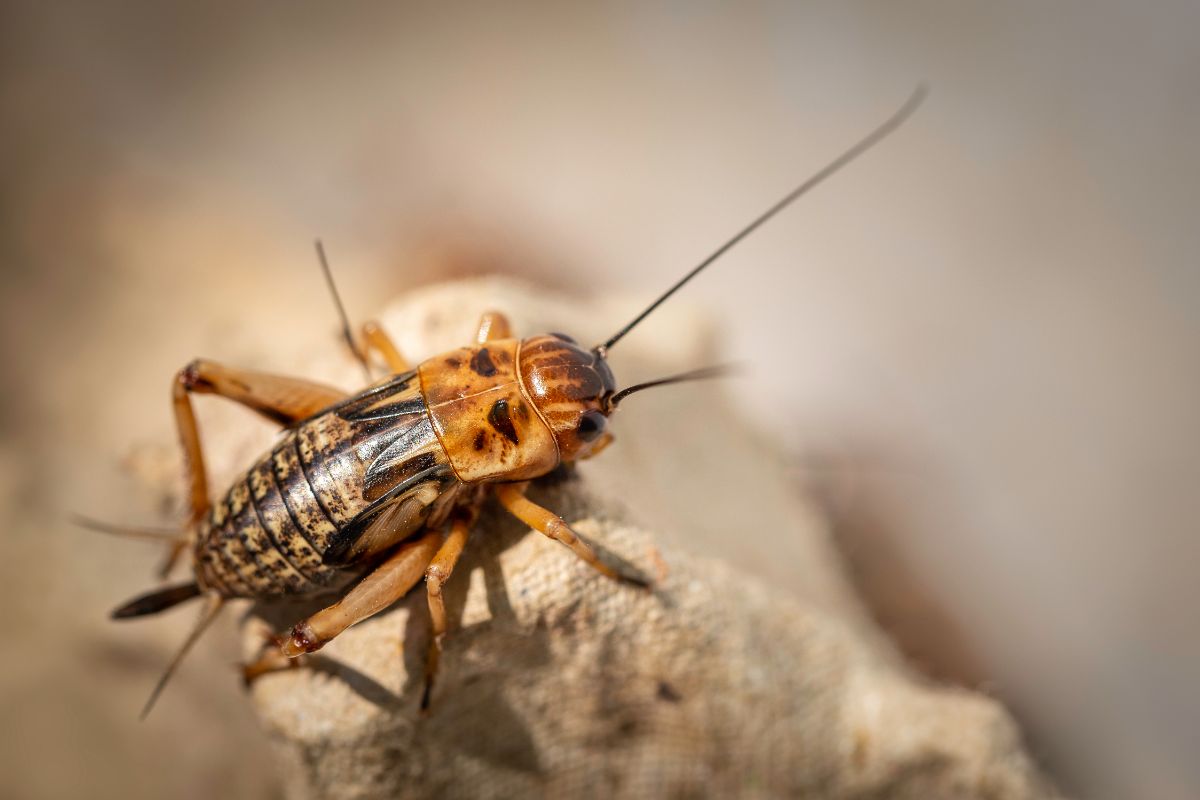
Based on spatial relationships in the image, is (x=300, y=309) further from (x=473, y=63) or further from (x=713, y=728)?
(x=713, y=728)

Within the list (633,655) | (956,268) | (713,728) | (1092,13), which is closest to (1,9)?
(633,655)

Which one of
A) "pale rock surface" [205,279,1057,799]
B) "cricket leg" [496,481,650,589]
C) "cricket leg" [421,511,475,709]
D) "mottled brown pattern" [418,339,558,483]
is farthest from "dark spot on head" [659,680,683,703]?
"mottled brown pattern" [418,339,558,483]

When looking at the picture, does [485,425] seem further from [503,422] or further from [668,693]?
[668,693]

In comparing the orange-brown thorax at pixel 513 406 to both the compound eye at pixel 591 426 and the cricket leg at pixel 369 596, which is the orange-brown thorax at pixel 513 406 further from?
the cricket leg at pixel 369 596

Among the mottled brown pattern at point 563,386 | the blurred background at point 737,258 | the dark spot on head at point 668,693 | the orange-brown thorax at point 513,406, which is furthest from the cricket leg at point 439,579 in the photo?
the blurred background at point 737,258

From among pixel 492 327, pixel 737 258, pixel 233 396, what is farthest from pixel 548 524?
pixel 737 258

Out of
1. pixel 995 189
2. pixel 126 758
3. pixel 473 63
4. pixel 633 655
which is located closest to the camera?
pixel 633 655

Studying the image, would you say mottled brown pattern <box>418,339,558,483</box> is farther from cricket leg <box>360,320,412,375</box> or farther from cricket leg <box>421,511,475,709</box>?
cricket leg <box>360,320,412,375</box>
